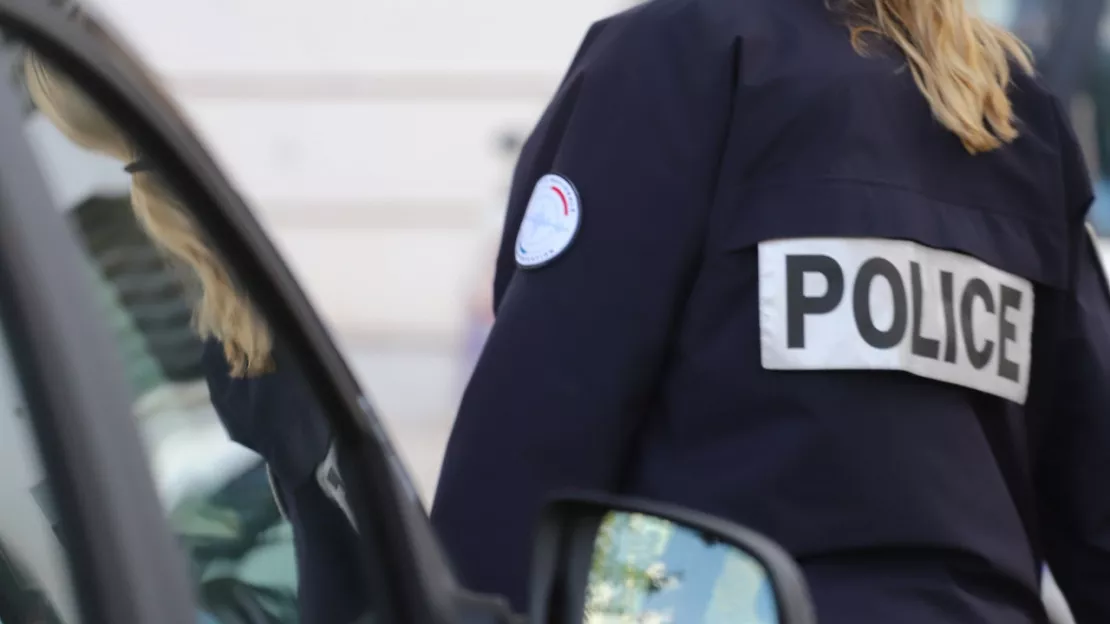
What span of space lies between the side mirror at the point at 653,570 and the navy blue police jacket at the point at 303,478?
13 centimetres

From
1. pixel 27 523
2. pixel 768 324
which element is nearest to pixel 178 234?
pixel 27 523

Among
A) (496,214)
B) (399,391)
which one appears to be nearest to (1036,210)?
(496,214)

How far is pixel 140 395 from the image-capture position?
2.89ft

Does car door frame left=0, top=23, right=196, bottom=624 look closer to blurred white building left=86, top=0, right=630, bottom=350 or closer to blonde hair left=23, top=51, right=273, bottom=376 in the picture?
blonde hair left=23, top=51, right=273, bottom=376

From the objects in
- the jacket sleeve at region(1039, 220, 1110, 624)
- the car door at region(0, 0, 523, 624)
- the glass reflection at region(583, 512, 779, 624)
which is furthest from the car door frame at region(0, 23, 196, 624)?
the jacket sleeve at region(1039, 220, 1110, 624)

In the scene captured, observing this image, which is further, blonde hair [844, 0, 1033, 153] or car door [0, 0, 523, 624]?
blonde hair [844, 0, 1033, 153]

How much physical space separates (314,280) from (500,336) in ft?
15.2

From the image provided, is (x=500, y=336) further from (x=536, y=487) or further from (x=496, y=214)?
(x=496, y=214)

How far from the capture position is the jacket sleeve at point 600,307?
4.62 feet

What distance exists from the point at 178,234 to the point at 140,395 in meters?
0.18

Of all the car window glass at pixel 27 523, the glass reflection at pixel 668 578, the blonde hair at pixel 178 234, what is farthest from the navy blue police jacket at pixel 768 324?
the car window glass at pixel 27 523

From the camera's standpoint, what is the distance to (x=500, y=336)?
1449 mm

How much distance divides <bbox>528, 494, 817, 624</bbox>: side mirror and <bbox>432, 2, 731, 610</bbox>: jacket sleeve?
1.01 feet

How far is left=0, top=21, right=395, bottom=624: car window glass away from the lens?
897 mm
